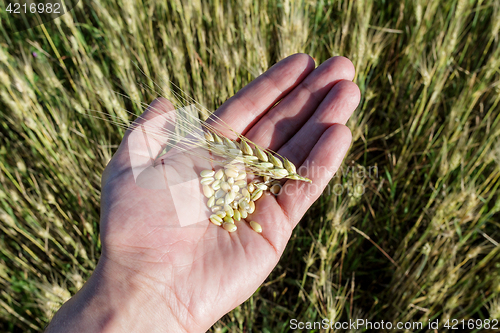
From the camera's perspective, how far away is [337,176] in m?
2.12

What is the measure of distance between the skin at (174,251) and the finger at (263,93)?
1.10 ft

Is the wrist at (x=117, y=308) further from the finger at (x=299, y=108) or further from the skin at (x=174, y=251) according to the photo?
the finger at (x=299, y=108)

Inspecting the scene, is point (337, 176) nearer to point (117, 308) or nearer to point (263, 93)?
point (263, 93)

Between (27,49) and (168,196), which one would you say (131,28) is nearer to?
(27,49)

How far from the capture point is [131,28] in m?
2.33

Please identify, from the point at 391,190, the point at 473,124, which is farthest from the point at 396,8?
the point at 391,190

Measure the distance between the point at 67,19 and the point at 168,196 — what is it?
130 centimetres

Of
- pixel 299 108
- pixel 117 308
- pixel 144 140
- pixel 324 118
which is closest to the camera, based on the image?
pixel 117 308

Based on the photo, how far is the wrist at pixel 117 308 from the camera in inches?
56.6

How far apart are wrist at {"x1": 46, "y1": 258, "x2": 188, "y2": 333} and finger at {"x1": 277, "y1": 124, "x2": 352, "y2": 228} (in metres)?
0.75

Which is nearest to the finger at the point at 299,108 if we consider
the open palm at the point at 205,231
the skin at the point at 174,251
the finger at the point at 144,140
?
the open palm at the point at 205,231

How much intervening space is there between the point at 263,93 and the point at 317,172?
0.66 meters

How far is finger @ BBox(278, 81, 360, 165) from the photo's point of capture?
1915 mm

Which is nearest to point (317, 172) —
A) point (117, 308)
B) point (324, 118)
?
point (324, 118)
